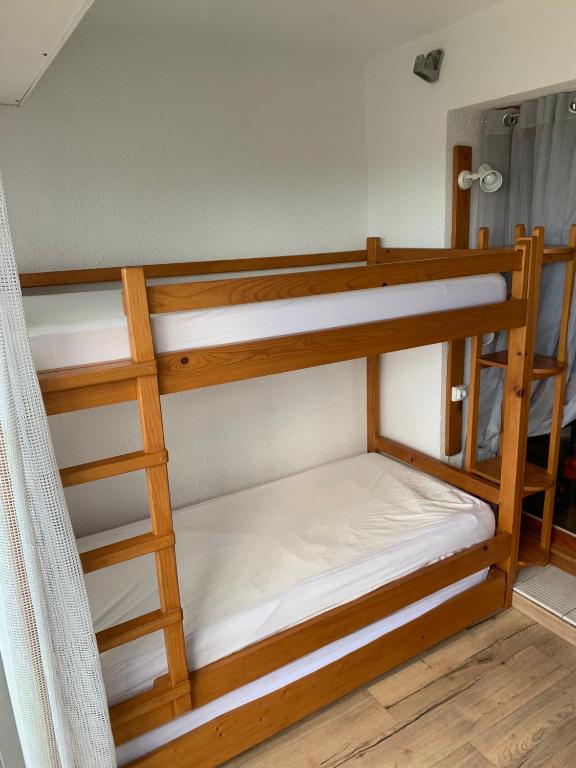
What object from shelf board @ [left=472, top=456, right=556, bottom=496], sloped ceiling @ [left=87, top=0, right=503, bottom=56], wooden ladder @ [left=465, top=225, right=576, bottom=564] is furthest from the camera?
shelf board @ [left=472, top=456, right=556, bottom=496]

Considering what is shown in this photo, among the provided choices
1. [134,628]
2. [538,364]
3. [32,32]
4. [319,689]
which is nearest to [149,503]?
[134,628]

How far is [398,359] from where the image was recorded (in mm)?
2871

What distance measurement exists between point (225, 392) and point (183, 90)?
127 cm

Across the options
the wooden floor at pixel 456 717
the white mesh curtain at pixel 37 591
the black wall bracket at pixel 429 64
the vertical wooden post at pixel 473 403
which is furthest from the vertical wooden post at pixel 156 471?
the black wall bracket at pixel 429 64

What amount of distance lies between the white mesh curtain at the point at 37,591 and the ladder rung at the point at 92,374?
9 cm

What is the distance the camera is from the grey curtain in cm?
224

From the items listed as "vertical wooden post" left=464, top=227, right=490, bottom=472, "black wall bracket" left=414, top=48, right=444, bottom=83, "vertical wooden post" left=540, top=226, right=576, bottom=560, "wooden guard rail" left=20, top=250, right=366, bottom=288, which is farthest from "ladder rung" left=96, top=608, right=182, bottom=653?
"black wall bracket" left=414, top=48, right=444, bottom=83

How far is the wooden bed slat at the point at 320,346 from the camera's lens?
4.67ft

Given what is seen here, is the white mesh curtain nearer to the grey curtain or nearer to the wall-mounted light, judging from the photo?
the wall-mounted light

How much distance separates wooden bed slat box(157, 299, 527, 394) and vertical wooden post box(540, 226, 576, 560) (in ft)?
1.04

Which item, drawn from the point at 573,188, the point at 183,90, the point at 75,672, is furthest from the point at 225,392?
the point at 573,188

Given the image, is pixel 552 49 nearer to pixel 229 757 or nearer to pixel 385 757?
pixel 385 757

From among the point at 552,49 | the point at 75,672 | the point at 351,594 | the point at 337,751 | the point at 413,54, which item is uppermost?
the point at 413,54

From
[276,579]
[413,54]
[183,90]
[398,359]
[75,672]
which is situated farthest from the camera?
[398,359]
